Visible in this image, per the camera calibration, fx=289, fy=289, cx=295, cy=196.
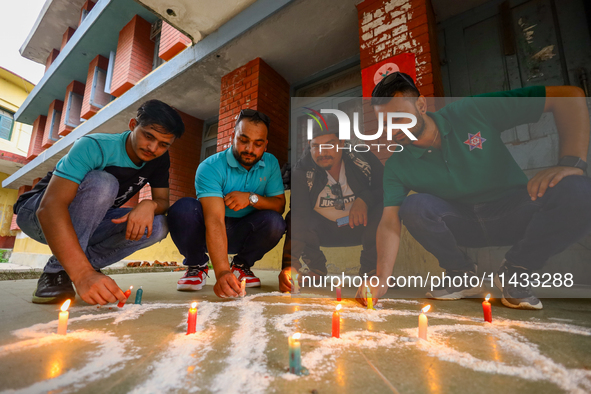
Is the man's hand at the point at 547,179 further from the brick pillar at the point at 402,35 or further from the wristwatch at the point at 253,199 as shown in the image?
the wristwatch at the point at 253,199

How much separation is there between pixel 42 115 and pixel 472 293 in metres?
14.5

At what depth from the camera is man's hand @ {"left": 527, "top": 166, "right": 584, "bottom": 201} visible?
1.43 metres

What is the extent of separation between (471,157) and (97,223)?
217 centimetres

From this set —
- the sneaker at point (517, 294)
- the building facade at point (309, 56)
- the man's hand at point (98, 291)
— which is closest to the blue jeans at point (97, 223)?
the man's hand at point (98, 291)

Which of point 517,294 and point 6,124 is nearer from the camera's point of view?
point 517,294

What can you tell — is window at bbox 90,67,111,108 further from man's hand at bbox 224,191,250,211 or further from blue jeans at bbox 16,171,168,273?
man's hand at bbox 224,191,250,211

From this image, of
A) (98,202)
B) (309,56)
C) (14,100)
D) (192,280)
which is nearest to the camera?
(98,202)

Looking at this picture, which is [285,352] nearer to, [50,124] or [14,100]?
[50,124]

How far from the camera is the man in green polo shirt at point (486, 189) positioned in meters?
1.45

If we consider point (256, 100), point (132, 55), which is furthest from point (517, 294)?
point (132, 55)

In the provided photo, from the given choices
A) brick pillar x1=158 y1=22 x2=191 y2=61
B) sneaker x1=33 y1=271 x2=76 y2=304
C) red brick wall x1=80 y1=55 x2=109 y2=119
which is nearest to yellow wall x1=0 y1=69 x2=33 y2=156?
red brick wall x1=80 y1=55 x2=109 y2=119

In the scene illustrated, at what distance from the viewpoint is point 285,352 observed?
753 millimetres

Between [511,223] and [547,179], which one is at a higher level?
[547,179]

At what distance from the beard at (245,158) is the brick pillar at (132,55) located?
568 centimetres
